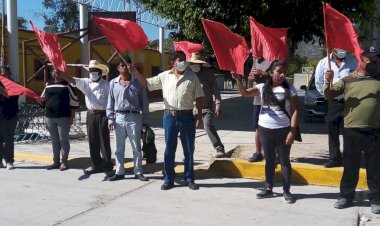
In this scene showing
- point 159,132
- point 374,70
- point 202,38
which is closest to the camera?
point 374,70

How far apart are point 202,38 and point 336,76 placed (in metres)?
3.86

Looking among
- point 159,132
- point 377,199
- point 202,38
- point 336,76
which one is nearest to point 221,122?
point 159,132

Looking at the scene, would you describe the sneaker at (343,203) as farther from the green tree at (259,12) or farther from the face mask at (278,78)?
Answer: the green tree at (259,12)

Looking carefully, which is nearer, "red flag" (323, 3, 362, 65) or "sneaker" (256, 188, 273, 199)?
"red flag" (323, 3, 362, 65)

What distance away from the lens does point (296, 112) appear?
22.6 feet

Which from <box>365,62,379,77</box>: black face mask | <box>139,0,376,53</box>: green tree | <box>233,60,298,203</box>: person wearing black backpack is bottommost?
<box>233,60,298,203</box>: person wearing black backpack

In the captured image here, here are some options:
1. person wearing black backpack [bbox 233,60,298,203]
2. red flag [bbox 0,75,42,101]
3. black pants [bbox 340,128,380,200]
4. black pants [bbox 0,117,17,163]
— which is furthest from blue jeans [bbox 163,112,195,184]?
black pants [bbox 0,117,17,163]

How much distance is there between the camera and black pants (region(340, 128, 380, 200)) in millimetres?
6441

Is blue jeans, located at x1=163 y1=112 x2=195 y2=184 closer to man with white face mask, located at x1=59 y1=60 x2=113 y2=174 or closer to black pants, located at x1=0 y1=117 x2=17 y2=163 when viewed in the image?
man with white face mask, located at x1=59 y1=60 x2=113 y2=174

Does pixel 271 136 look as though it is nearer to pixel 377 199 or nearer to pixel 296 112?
pixel 296 112

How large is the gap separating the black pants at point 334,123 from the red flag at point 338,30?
1.33 metres

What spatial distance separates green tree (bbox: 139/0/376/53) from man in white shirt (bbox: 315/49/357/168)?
1705 mm

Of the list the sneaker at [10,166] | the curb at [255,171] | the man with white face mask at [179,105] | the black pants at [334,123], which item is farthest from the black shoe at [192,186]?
the sneaker at [10,166]

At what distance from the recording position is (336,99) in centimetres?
770
